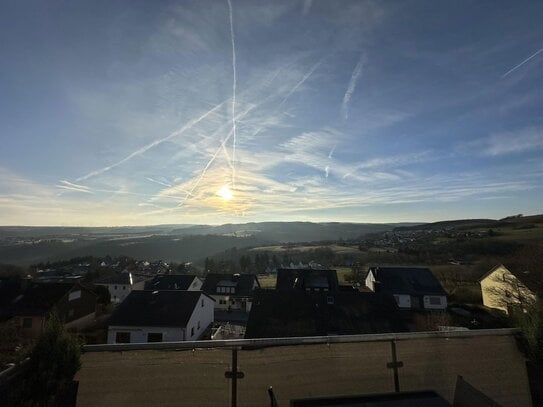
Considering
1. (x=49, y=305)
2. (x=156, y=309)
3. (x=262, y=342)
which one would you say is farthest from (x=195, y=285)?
(x=262, y=342)

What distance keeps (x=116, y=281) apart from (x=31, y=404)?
5507 cm

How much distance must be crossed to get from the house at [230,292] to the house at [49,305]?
16.2m

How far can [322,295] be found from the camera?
76.1ft

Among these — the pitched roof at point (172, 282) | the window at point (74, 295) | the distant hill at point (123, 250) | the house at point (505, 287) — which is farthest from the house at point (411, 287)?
the distant hill at point (123, 250)

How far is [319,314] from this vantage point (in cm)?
2133

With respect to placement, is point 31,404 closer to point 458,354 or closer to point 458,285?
point 458,354

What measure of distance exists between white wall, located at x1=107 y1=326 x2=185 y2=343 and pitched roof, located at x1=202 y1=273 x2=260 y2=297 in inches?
878

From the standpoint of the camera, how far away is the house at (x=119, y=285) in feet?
166

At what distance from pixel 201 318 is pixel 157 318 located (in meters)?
4.69

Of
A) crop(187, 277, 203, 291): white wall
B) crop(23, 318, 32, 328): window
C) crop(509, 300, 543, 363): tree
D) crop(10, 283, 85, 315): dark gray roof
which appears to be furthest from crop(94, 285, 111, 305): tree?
crop(509, 300, 543, 363): tree

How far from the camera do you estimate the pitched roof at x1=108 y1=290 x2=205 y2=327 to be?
74.3 ft

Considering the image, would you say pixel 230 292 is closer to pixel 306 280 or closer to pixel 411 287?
pixel 306 280

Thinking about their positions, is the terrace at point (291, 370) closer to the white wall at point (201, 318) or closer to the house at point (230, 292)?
the white wall at point (201, 318)

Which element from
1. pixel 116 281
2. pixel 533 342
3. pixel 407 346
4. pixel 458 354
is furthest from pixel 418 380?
pixel 116 281
